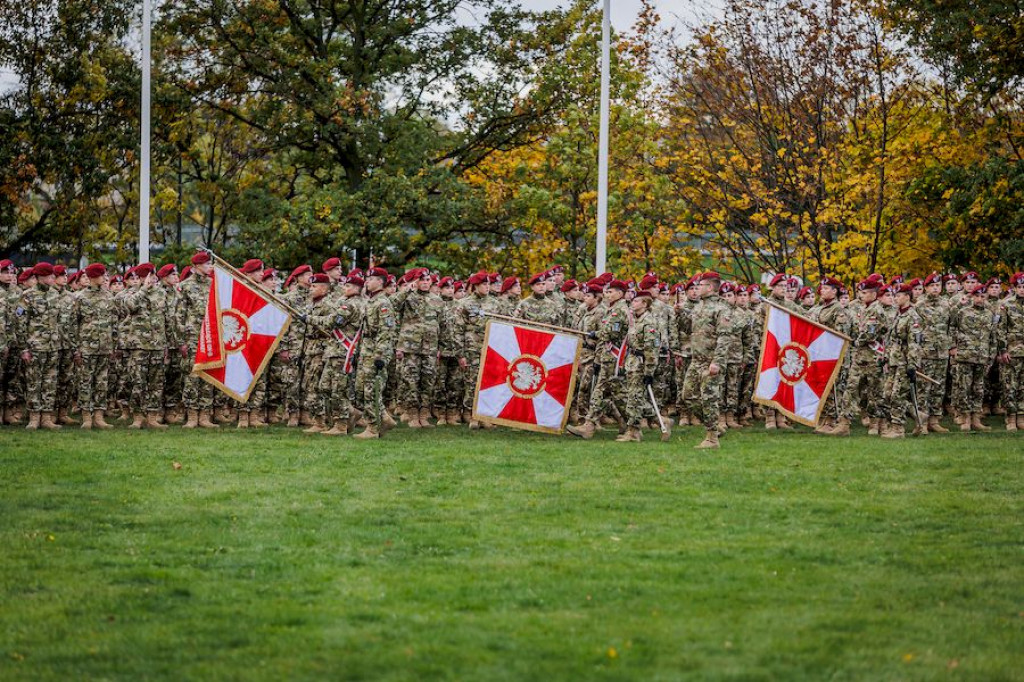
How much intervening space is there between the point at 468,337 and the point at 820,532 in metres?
10.3

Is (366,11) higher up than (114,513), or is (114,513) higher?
(366,11)

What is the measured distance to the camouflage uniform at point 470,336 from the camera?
2130 centimetres

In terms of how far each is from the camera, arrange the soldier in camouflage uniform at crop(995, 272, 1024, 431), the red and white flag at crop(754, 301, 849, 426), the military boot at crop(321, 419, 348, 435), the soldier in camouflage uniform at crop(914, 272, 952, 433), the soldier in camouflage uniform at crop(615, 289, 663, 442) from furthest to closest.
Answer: the soldier in camouflage uniform at crop(995, 272, 1024, 431) → the soldier in camouflage uniform at crop(914, 272, 952, 433) → the red and white flag at crop(754, 301, 849, 426) → the military boot at crop(321, 419, 348, 435) → the soldier in camouflage uniform at crop(615, 289, 663, 442)

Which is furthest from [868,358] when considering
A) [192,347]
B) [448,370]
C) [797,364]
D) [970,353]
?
[192,347]

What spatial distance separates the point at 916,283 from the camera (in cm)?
2180

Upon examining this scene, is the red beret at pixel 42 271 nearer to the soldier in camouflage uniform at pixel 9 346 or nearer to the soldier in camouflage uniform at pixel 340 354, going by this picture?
the soldier in camouflage uniform at pixel 9 346

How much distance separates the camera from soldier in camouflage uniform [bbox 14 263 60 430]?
768 inches

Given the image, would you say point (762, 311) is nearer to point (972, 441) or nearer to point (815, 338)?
point (815, 338)

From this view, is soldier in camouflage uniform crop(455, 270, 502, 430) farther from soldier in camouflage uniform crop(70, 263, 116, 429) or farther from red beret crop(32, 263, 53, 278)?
red beret crop(32, 263, 53, 278)

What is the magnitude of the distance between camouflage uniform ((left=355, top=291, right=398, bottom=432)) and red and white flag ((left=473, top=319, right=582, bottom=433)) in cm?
137

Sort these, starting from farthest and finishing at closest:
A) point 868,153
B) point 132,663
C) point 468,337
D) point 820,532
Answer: point 868,153 → point 468,337 → point 820,532 → point 132,663

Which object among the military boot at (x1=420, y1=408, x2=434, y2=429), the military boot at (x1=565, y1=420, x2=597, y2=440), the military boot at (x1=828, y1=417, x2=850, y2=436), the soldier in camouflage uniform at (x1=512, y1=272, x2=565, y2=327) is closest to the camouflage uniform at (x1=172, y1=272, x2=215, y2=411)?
the military boot at (x1=420, y1=408, x2=434, y2=429)

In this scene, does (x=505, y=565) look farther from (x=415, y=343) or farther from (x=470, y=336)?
(x=470, y=336)

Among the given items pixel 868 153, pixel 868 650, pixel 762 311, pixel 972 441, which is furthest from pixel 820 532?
pixel 868 153
